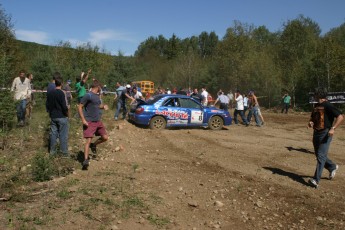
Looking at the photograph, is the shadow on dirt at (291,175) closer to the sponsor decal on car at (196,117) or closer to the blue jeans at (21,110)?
the sponsor decal on car at (196,117)

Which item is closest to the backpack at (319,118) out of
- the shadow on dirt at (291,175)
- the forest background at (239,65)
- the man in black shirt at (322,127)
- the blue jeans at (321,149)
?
the man in black shirt at (322,127)

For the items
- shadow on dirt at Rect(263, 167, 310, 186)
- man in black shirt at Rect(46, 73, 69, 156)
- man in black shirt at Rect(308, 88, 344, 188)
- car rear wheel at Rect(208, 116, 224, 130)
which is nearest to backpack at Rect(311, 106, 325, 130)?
man in black shirt at Rect(308, 88, 344, 188)

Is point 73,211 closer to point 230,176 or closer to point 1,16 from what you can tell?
point 230,176

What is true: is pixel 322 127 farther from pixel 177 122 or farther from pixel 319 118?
pixel 177 122

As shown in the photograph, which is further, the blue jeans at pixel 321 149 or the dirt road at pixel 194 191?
the blue jeans at pixel 321 149

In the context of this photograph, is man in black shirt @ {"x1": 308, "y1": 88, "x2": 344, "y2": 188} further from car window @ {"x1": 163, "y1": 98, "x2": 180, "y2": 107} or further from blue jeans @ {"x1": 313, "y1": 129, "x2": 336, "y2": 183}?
car window @ {"x1": 163, "y1": 98, "x2": 180, "y2": 107}

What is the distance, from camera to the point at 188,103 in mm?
14547

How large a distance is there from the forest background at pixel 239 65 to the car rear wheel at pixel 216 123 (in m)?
11.3

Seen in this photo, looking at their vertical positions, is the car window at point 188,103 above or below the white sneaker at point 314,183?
above

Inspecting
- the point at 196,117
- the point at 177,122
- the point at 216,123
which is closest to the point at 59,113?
the point at 177,122

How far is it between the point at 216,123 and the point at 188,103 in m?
1.57

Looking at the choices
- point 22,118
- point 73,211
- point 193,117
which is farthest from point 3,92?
point 193,117

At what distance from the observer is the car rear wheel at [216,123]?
15.0 m

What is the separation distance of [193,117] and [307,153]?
4.87 meters
